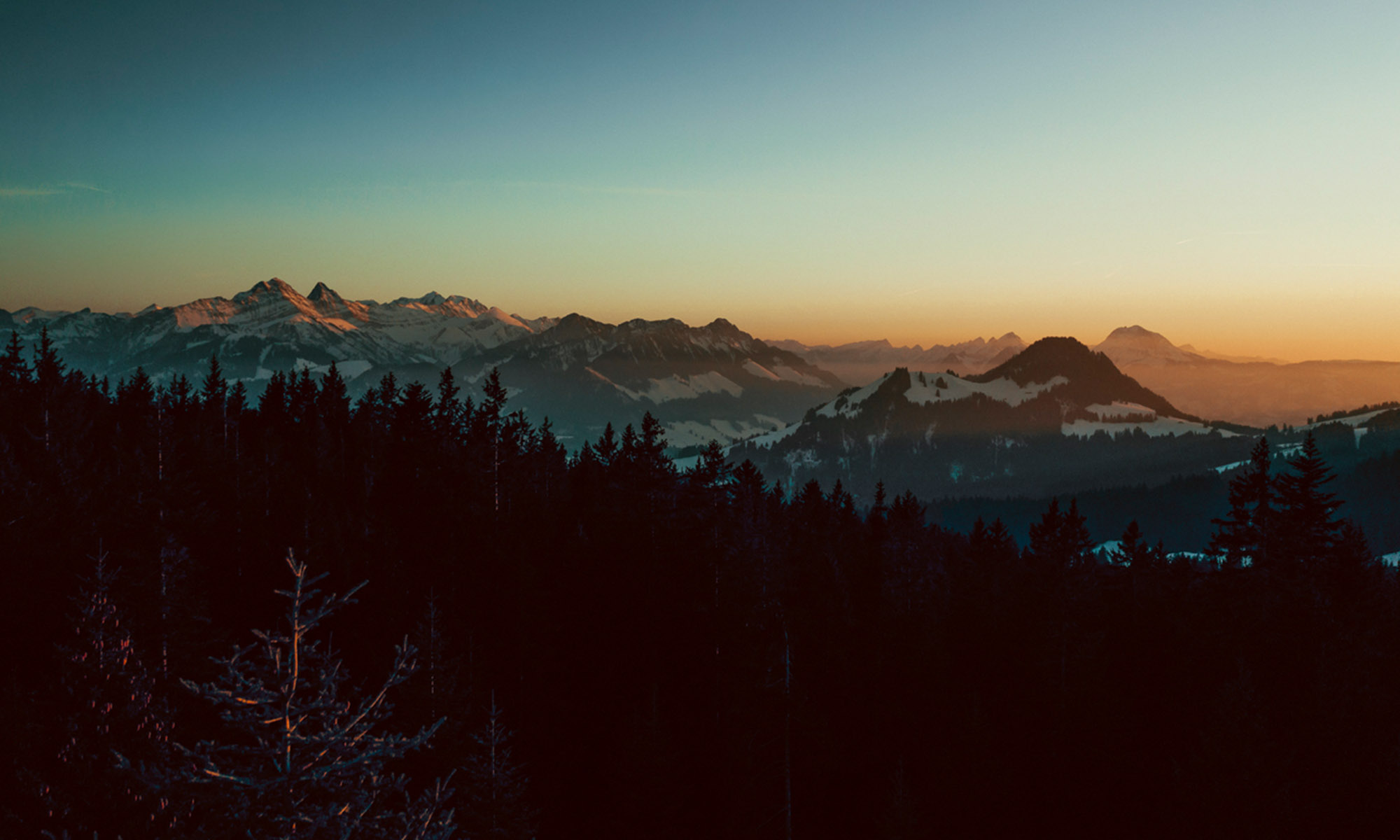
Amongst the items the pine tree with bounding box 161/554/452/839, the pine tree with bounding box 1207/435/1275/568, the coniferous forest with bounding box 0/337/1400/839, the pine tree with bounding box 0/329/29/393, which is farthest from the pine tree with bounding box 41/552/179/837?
the pine tree with bounding box 0/329/29/393

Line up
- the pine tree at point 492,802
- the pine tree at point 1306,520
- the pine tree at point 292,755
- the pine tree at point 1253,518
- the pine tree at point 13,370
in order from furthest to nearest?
the pine tree at point 13,370 < the pine tree at point 1253,518 < the pine tree at point 1306,520 < the pine tree at point 492,802 < the pine tree at point 292,755

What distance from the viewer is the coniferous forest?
2823 centimetres

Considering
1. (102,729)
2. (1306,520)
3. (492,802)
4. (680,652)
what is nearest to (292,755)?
(102,729)

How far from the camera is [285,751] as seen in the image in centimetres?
991

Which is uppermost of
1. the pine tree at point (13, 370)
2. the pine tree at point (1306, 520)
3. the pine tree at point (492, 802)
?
the pine tree at point (13, 370)

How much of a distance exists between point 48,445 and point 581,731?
39.5 m

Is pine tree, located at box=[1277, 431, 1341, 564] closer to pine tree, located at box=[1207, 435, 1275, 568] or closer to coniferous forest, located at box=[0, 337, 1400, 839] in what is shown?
coniferous forest, located at box=[0, 337, 1400, 839]

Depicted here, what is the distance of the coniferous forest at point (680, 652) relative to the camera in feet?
92.6

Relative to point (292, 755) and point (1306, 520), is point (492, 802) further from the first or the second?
point (1306, 520)

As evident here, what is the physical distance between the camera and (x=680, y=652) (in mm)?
44562

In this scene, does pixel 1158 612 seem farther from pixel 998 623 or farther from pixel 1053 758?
pixel 1053 758

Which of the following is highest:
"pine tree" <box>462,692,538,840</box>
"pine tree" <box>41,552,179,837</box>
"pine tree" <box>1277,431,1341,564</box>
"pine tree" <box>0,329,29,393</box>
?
"pine tree" <box>0,329,29,393</box>

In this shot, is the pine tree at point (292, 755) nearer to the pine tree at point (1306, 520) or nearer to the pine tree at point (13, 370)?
the pine tree at point (1306, 520)

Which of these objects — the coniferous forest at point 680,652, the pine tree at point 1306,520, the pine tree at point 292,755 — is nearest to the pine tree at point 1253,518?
the coniferous forest at point 680,652
